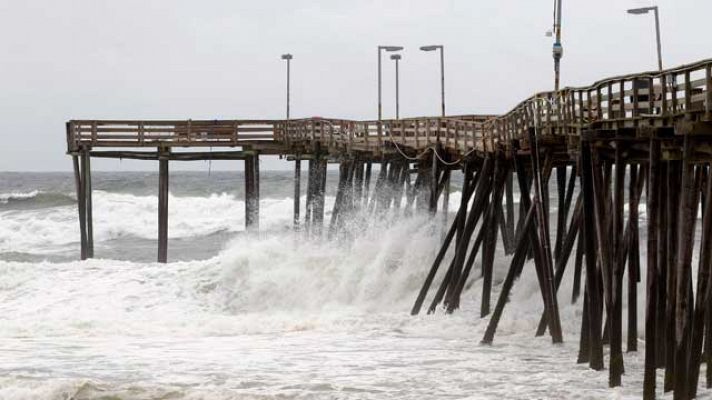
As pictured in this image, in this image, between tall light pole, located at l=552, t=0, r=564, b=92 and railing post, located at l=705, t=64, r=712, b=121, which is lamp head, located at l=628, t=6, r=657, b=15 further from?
railing post, located at l=705, t=64, r=712, b=121

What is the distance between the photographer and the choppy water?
16.4 metres

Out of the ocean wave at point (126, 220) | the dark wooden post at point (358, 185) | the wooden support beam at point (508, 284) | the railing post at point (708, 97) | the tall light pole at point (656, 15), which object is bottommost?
the ocean wave at point (126, 220)

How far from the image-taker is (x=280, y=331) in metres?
24.2

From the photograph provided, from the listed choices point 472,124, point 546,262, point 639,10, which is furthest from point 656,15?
point 546,262

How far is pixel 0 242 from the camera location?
5481 cm

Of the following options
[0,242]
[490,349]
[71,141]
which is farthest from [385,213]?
[0,242]

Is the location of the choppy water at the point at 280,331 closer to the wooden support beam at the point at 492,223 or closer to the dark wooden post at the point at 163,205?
the wooden support beam at the point at 492,223

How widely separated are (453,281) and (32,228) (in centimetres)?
3985

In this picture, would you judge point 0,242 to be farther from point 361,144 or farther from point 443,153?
point 443,153

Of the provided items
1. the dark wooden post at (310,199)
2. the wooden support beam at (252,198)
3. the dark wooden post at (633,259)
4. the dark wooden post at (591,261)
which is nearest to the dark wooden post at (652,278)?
the dark wooden post at (591,261)

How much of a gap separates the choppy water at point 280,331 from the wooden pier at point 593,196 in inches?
28.5

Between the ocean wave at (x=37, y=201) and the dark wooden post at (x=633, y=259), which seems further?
the ocean wave at (x=37, y=201)

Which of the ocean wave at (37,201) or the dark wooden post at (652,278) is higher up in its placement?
the dark wooden post at (652,278)

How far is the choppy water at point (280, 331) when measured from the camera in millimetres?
16359
